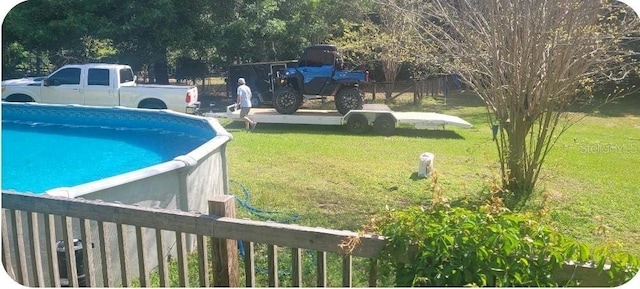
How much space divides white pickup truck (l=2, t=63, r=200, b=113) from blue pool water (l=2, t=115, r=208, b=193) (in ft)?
4.76

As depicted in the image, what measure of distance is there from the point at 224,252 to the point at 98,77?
1429cm

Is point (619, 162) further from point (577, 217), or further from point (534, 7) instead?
point (534, 7)

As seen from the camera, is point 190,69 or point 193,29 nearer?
point 193,29

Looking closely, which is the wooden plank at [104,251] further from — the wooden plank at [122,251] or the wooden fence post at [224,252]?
the wooden fence post at [224,252]

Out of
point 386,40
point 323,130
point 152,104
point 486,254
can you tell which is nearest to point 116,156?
point 152,104

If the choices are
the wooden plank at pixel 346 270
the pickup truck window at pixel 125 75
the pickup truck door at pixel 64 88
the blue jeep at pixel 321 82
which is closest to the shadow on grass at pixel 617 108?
the blue jeep at pixel 321 82

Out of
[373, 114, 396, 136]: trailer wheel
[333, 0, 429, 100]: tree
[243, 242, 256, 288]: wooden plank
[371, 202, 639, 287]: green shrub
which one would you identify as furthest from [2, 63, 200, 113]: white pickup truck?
[371, 202, 639, 287]: green shrub

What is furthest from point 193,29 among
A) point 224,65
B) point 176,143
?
point 176,143

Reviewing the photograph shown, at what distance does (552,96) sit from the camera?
263 inches

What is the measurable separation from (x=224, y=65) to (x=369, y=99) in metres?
6.49

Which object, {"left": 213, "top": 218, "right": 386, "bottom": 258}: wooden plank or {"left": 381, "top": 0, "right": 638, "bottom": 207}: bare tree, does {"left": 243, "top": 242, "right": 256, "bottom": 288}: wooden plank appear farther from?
{"left": 381, "top": 0, "right": 638, "bottom": 207}: bare tree

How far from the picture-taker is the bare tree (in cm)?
603

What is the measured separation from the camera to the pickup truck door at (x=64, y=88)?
15.4 metres

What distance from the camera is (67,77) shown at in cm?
1559
